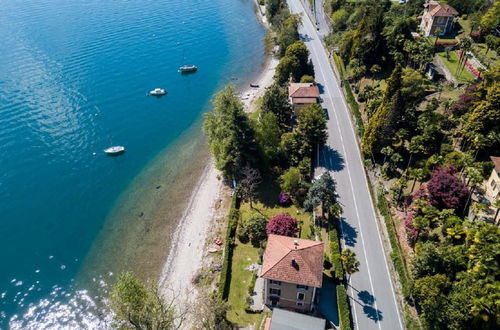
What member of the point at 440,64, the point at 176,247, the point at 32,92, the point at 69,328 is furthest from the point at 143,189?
the point at 440,64

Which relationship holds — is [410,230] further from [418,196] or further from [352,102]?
[352,102]

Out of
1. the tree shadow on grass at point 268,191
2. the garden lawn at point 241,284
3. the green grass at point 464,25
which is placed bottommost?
the garden lawn at point 241,284

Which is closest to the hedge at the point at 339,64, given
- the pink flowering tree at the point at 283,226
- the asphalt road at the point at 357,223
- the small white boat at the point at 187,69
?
the asphalt road at the point at 357,223

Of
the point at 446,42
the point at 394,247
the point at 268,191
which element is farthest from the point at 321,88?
the point at 394,247

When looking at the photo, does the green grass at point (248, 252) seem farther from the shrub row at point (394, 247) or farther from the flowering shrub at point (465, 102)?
the flowering shrub at point (465, 102)

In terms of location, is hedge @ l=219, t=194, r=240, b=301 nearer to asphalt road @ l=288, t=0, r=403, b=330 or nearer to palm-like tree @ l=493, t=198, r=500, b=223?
asphalt road @ l=288, t=0, r=403, b=330

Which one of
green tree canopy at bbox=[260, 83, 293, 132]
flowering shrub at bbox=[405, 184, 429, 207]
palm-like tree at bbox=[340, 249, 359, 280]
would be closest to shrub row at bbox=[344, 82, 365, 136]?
green tree canopy at bbox=[260, 83, 293, 132]
